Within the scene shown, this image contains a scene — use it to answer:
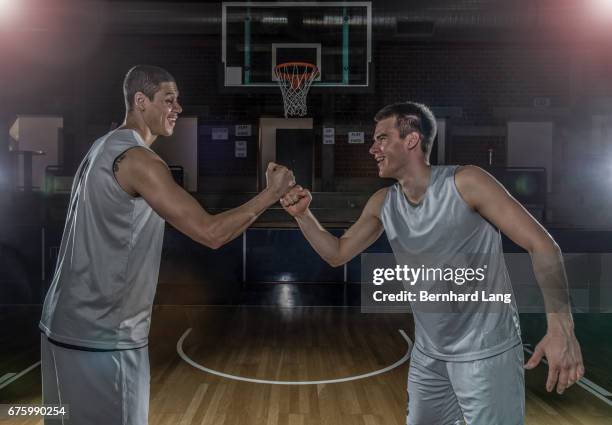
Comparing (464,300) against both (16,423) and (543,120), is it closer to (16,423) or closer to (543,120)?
(16,423)

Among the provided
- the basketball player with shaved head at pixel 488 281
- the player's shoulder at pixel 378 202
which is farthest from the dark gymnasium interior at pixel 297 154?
the player's shoulder at pixel 378 202

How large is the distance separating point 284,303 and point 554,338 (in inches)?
218

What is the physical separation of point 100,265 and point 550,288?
1.52 metres

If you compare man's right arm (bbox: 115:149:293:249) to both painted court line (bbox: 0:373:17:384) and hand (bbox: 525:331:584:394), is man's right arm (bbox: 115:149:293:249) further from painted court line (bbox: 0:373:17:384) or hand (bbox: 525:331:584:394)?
painted court line (bbox: 0:373:17:384)

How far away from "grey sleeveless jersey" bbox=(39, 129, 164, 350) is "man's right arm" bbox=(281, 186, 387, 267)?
93 cm

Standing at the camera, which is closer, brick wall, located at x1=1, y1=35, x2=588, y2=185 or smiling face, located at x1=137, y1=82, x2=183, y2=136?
smiling face, located at x1=137, y1=82, x2=183, y2=136

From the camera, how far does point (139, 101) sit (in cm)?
198

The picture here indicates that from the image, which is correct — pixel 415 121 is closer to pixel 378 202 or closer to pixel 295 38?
pixel 378 202

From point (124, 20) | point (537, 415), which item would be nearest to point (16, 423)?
point (537, 415)

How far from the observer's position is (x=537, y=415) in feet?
10.9

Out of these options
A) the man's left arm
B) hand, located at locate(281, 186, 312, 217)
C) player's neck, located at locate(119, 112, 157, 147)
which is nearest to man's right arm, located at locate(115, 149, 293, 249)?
player's neck, located at locate(119, 112, 157, 147)

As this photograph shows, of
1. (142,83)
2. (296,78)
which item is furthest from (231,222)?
(296,78)

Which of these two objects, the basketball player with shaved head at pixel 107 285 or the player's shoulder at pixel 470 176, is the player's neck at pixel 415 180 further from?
the basketball player with shaved head at pixel 107 285

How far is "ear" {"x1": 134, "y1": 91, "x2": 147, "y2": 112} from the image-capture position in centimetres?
198
